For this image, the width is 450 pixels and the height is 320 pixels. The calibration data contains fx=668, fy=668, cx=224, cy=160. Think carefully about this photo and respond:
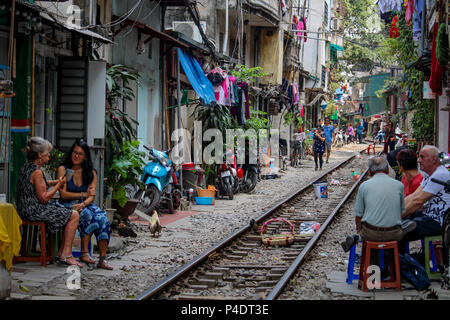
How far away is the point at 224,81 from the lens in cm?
1922

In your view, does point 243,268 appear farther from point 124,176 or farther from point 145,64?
point 145,64

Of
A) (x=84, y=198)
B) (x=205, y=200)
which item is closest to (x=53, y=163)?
(x=84, y=198)

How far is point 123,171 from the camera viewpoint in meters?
11.5

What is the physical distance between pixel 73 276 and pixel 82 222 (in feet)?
2.94

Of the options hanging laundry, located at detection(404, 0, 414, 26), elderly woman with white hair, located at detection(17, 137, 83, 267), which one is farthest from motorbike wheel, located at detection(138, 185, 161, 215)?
hanging laundry, located at detection(404, 0, 414, 26)

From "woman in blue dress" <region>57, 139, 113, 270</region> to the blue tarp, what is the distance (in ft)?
27.5

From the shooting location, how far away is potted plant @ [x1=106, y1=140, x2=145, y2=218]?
11562 mm

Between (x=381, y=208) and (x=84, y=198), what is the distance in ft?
12.6

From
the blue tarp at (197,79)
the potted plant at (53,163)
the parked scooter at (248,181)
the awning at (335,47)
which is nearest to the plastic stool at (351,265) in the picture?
the potted plant at (53,163)

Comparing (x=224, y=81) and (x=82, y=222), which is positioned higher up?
(x=224, y=81)

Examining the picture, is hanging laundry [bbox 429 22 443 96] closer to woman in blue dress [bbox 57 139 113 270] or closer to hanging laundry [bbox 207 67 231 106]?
hanging laundry [bbox 207 67 231 106]

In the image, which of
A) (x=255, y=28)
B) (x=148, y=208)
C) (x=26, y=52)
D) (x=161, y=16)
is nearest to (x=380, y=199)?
(x=26, y=52)
